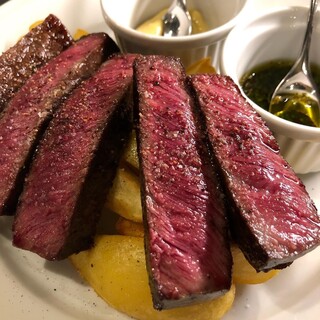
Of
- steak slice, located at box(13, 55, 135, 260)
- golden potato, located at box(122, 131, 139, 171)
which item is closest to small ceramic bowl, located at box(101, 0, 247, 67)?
steak slice, located at box(13, 55, 135, 260)

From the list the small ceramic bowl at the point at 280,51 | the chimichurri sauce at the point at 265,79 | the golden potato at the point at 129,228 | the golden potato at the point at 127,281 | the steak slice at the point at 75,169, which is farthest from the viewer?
the chimichurri sauce at the point at 265,79

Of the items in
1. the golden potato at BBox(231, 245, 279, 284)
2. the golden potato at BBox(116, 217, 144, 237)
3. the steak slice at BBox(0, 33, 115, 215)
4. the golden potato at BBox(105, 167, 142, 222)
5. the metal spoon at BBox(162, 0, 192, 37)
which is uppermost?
the steak slice at BBox(0, 33, 115, 215)

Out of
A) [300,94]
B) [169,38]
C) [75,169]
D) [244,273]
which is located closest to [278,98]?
[300,94]

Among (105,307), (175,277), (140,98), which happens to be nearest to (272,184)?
(175,277)

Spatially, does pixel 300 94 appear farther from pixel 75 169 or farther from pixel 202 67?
pixel 75 169

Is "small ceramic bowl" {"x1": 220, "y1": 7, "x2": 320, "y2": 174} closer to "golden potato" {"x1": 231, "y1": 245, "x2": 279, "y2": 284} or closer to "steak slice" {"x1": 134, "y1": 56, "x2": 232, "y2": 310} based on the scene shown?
"steak slice" {"x1": 134, "y1": 56, "x2": 232, "y2": 310}

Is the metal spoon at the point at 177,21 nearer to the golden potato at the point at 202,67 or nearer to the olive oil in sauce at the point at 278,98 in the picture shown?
the golden potato at the point at 202,67

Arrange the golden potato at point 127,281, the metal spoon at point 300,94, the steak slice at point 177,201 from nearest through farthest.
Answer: the steak slice at point 177,201 → the golden potato at point 127,281 → the metal spoon at point 300,94

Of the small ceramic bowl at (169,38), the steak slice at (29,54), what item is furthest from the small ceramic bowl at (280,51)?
the steak slice at (29,54)
